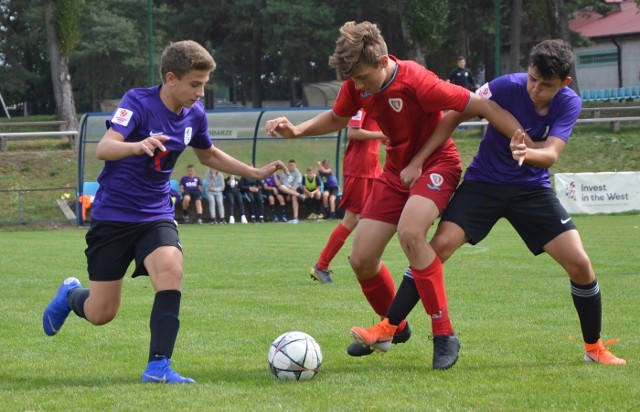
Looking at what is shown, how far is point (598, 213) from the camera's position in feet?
76.0

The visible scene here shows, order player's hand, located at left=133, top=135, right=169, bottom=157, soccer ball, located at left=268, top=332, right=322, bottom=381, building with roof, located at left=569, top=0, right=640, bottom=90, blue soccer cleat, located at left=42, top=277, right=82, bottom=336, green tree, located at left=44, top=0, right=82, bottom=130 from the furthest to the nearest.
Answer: building with roof, located at left=569, top=0, right=640, bottom=90 < green tree, located at left=44, top=0, right=82, bottom=130 < blue soccer cleat, located at left=42, top=277, right=82, bottom=336 < soccer ball, located at left=268, top=332, right=322, bottom=381 < player's hand, located at left=133, top=135, right=169, bottom=157

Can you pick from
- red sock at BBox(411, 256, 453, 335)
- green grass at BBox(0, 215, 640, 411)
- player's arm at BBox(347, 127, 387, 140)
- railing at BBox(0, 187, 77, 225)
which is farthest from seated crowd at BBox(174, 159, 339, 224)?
red sock at BBox(411, 256, 453, 335)

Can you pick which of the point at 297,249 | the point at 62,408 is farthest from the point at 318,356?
the point at 297,249

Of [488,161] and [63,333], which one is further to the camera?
[63,333]

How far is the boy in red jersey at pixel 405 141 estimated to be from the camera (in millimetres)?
5730

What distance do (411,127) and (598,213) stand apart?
1813 centimetres

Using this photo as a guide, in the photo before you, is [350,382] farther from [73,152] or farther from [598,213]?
[73,152]

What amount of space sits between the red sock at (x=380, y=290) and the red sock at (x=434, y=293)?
24.1 inches

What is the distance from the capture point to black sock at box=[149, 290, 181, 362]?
5.43 meters

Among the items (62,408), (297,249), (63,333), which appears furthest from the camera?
(297,249)

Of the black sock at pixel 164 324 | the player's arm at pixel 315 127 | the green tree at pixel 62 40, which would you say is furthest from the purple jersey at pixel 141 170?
the green tree at pixel 62 40

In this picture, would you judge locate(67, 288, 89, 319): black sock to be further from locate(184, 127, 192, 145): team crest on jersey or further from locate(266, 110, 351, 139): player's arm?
locate(266, 110, 351, 139): player's arm

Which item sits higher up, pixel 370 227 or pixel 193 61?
pixel 193 61

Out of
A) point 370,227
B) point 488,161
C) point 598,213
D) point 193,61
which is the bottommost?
point 598,213
